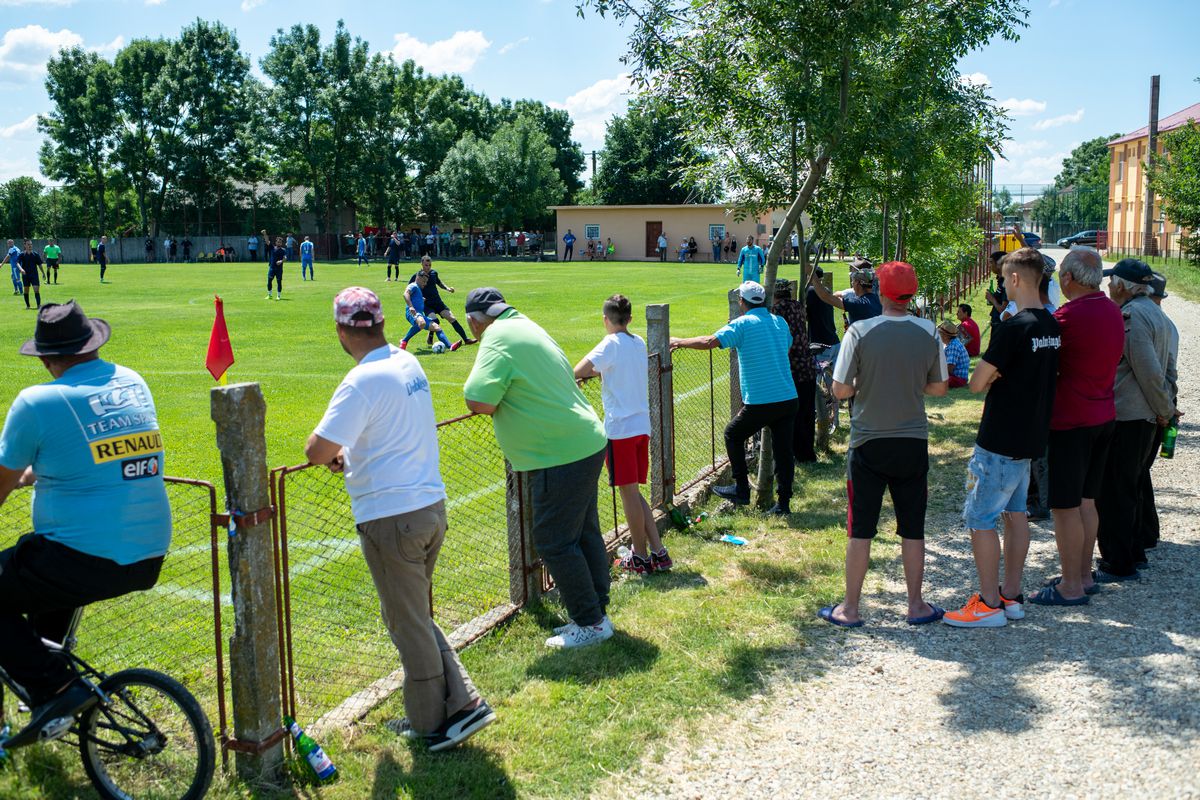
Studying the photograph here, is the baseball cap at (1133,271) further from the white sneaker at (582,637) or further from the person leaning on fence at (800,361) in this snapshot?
the white sneaker at (582,637)

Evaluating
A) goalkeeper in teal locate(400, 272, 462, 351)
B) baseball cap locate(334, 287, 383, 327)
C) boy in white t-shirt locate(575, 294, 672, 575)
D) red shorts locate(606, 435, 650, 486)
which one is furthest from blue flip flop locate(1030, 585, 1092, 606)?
goalkeeper in teal locate(400, 272, 462, 351)

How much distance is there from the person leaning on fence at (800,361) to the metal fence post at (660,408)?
4.66 ft

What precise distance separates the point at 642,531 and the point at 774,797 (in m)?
2.67

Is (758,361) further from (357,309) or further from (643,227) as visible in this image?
(643,227)

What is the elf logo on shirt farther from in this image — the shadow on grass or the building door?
the building door

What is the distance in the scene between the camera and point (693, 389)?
13656 mm

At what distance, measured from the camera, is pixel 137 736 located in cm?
376

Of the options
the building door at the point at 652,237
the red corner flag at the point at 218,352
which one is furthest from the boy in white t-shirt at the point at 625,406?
the building door at the point at 652,237

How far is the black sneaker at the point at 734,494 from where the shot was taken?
27.1 ft

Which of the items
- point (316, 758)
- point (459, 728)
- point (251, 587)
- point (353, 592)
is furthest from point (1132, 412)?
point (251, 587)

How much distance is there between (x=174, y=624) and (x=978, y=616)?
4482 millimetres

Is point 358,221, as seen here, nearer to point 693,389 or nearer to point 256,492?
point 693,389

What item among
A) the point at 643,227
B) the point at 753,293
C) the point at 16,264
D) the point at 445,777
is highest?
the point at 643,227

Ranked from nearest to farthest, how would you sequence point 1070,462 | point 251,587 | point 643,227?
point 251,587
point 1070,462
point 643,227
